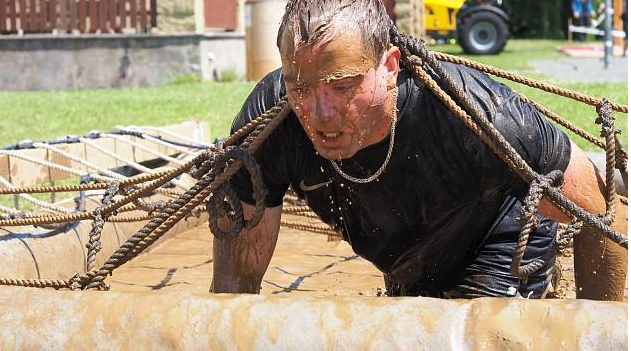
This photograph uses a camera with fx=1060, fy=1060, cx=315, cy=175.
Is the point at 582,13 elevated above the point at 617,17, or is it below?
above

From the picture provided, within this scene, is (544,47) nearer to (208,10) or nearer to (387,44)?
(208,10)

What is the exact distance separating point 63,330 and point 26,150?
130 inches

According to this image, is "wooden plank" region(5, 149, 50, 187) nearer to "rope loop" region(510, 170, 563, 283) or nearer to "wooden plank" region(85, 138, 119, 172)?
"wooden plank" region(85, 138, 119, 172)

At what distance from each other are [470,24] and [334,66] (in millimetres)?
18141

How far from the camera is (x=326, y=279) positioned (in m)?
5.00

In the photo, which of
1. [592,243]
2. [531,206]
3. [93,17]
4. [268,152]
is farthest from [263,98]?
[93,17]

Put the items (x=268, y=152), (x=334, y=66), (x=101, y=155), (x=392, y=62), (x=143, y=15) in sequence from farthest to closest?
(x=143, y=15), (x=101, y=155), (x=268, y=152), (x=392, y=62), (x=334, y=66)

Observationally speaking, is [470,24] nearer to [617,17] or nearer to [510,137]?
Result: [617,17]

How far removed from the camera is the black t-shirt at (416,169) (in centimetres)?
273

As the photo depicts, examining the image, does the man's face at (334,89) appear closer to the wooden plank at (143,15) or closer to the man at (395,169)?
the man at (395,169)

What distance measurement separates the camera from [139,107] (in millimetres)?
12164

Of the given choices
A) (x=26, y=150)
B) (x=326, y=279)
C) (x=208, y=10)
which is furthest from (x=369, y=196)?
(x=208, y=10)

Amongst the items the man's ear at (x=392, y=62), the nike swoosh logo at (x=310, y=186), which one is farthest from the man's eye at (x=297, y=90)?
the nike swoosh logo at (x=310, y=186)

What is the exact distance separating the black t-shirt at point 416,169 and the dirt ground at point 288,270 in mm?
1503
